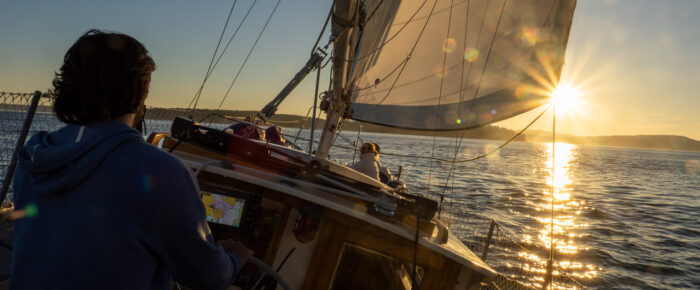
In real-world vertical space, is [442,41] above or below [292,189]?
above

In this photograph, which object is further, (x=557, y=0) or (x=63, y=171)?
(x=557, y=0)

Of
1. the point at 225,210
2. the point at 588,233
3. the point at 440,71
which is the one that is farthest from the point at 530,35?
the point at 588,233

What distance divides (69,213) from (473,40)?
7.15 m


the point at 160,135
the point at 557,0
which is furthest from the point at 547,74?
the point at 160,135

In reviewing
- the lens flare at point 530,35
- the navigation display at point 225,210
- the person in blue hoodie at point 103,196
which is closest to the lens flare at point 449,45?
the lens flare at point 530,35

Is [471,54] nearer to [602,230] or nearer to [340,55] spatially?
[340,55]

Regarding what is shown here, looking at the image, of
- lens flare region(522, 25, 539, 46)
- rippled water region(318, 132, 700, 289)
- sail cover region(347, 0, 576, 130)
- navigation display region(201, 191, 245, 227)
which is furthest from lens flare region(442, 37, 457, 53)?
navigation display region(201, 191, 245, 227)

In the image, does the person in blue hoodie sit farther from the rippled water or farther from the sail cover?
the rippled water

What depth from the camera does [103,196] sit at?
881 millimetres

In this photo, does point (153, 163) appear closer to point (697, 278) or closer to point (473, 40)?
point (473, 40)

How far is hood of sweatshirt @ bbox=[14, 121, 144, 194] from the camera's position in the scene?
877mm

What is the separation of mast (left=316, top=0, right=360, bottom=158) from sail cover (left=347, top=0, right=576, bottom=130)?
301 millimetres

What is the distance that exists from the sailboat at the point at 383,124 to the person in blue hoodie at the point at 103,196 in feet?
3.23

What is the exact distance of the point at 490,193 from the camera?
1794cm
